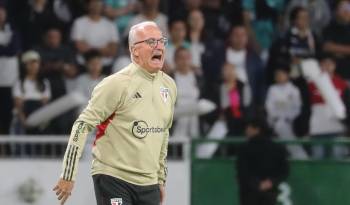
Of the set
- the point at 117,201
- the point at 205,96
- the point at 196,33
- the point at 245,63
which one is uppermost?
the point at 196,33

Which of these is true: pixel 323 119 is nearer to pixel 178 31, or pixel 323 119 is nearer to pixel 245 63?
pixel 245 63

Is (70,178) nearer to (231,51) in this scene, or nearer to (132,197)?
(132,197)

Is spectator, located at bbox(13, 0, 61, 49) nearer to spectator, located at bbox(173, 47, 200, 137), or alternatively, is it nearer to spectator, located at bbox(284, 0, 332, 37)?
spectator, located at bbox(173, 47, 200, 137)

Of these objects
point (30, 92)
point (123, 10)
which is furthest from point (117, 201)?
point (123, 10)

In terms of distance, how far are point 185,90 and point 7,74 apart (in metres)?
Result: 2.29

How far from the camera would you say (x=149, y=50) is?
334 inches

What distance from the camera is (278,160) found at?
13.9 metres

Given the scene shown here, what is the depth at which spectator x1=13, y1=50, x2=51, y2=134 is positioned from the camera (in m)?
14.4

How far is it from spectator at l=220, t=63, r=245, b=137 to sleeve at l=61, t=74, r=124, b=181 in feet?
20.4

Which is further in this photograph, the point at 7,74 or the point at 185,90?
the point at 7,74

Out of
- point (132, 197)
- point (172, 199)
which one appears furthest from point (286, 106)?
point (132, 197)

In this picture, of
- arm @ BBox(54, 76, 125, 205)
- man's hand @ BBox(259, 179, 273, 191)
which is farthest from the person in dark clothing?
arm @ BBox(54, 76, 125, 205)

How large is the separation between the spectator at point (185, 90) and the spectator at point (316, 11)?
6.57 feet

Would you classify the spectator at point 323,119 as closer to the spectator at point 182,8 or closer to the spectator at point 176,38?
the spectator at point 176,38
